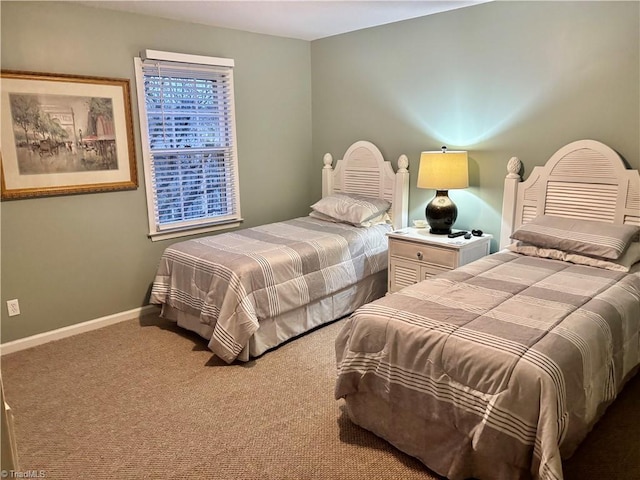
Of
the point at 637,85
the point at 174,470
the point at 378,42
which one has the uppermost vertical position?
the point at 378,42

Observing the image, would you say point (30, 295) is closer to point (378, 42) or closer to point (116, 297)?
point (116, 297)

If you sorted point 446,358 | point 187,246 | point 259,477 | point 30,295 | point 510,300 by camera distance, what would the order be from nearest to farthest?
point 446,358 → point 259,477 → point 510,300 → point 30,295 → point 187,246

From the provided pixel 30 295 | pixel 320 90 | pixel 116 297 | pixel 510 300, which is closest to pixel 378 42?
pixel 320 90

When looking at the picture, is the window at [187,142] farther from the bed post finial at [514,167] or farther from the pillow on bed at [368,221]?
the bed post finial at [514,167]

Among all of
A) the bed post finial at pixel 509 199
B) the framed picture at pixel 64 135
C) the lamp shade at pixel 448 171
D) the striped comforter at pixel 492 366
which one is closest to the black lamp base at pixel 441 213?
the lamp shade at pixel 448 171

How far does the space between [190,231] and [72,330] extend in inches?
46.4

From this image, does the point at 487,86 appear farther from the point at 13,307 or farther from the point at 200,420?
the point at 13,307

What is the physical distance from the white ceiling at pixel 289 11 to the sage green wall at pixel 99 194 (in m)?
0.16

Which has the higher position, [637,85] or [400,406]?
[637,85]

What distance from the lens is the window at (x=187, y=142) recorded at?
3.60 m

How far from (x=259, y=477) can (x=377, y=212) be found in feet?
8.03

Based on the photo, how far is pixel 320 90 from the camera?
15.1 ft

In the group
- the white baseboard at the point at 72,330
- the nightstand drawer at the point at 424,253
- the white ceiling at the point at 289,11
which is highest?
the white ceiling at the point at 289,11

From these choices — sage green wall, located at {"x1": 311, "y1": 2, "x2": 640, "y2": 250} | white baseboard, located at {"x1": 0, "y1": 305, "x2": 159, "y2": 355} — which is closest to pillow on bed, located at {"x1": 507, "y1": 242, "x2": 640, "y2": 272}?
sage green wall, located at {"x1": 311, "y1": 2, "x2": 640, "y2": 250}
